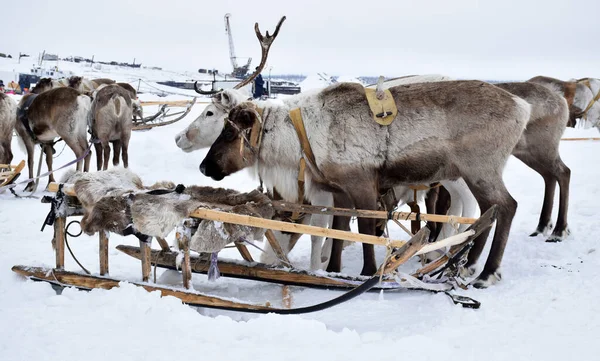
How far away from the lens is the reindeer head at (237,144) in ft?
16.2

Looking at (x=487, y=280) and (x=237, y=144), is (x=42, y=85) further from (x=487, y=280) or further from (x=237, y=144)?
(x=487, y=280)

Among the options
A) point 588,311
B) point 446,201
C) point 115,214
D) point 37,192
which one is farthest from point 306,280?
point 37,192

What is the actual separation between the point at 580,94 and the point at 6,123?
900cm

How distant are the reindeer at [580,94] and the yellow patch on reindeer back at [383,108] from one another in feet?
11.0

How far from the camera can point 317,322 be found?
11.1 feet

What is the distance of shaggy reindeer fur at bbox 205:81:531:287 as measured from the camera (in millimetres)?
4457

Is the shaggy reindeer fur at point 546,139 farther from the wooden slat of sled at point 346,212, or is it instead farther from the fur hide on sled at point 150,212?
the fur hide on sled at point 150,212

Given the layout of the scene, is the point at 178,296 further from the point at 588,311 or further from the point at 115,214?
the point at 588,311

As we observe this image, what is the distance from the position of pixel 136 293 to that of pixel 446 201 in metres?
3.75

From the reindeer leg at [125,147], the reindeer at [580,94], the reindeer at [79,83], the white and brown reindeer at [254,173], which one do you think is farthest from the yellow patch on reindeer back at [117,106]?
the reindeer at [580,94]

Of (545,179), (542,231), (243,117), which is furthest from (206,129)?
(542,231)

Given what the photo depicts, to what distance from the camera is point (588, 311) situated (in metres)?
3.70

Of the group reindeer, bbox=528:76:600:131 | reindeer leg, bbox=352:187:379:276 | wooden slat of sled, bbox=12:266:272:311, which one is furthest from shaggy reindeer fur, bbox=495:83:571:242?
wooden slat of sled, bbox=12:266:272:311

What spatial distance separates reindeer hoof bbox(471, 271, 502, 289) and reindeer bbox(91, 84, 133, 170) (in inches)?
295
